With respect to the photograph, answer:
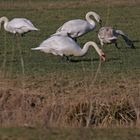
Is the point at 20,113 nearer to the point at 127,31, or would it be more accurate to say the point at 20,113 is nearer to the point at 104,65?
the point at 104,65

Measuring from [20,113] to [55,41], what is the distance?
7003 millimetres

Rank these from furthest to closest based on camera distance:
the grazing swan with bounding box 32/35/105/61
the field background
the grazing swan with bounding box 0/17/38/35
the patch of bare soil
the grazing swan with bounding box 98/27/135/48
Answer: the grazing swan with bounding box 0/17/38/35 < the grazing swan with bounding box 98/27/135/48 < the grazing swan with bounding box 32/35/105/61 < the patch of bare soil < the field background

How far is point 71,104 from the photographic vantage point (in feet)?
40.2

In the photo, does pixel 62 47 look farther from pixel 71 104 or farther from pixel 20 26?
pixel 20 26

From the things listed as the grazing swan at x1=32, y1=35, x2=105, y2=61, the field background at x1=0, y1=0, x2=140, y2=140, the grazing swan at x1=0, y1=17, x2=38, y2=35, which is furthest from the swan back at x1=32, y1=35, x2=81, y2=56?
the grazing swan at x1=0, y1=17, x2=38, y2=35

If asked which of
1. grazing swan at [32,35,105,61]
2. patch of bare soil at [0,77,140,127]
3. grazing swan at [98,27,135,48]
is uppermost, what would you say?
grazing swan at [98,27,135,48]

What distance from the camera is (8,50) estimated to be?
798 inches

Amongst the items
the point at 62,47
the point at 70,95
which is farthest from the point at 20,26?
the point at 70,95

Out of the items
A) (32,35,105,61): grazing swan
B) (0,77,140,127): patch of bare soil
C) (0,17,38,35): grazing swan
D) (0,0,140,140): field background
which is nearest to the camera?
(0,0,140,140): field background

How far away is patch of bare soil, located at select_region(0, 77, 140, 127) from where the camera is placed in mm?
11250

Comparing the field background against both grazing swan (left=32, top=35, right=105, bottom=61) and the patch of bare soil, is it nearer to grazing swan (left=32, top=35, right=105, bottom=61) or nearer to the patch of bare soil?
the patch of bare soil

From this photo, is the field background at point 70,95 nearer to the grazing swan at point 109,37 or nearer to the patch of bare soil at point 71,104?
the patch of bare soil at point 71,104

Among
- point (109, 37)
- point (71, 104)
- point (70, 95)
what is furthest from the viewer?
point (109, 37)

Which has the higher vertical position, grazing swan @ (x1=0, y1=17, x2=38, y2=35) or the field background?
grazing swan @ (x1=0, y1=17, x2=38, y2=35)
